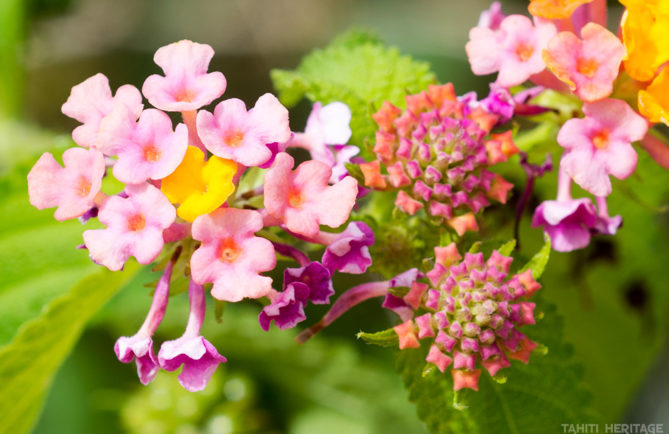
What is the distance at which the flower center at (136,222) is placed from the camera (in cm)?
67

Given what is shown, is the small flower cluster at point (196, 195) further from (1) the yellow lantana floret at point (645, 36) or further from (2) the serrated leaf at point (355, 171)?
(1) the yellow lantana floret at point (645, 36)

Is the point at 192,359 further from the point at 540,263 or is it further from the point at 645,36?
the point at 645,36

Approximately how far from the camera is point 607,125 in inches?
29.7

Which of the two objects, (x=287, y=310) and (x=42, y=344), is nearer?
(x=287, y=310)

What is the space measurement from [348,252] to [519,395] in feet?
0.85

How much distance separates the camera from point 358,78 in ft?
3.19

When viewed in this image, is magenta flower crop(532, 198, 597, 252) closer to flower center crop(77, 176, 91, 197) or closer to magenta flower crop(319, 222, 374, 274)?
magenta flower crop(319, 222, 374, 274)

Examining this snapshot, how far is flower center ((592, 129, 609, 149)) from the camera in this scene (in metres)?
0.75

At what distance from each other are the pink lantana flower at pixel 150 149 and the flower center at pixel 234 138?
4cm

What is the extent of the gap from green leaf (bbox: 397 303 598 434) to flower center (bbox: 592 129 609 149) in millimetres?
179

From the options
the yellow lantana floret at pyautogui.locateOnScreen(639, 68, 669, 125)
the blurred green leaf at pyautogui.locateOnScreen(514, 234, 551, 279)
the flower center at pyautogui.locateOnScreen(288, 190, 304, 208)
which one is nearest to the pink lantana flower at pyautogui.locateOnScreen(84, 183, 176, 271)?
the flower center at pyautogui.locateOnScreen(288, 190, 304, 208)

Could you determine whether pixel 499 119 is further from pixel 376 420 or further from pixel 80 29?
pixel 80 29

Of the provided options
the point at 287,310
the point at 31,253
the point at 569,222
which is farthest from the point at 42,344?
the point at 569,222

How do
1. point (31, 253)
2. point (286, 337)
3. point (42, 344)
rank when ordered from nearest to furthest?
point (42, 344)
point (31, 253)
point (286, 337)
